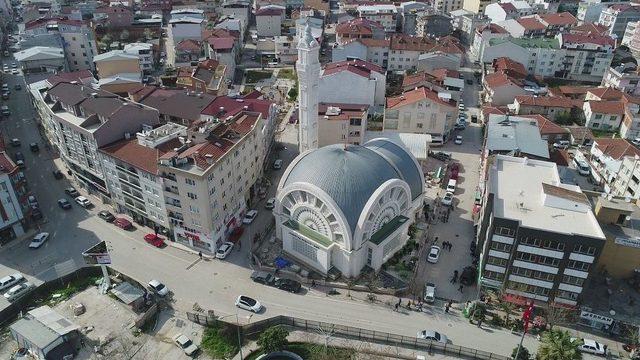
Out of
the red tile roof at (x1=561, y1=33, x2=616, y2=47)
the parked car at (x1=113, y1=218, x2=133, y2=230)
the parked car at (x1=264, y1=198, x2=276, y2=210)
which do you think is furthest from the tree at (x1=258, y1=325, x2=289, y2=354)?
the red tile roof at (x1=561, y1=33, x2=616, y2=47)

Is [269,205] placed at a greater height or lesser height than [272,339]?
lesser

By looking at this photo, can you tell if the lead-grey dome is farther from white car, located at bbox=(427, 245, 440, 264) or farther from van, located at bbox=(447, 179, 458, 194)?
van, located at bbox=(447, 179, 458, 194)

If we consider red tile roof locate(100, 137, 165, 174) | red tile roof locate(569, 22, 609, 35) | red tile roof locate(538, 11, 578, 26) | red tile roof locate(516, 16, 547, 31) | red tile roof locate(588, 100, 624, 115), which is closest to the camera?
red tile roof locate(100, 137, 165, 174)

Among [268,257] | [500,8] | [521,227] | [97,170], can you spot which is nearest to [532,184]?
[521,227]

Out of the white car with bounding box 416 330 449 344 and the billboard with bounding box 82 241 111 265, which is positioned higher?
the billboard with bounding box 82 241 111 265

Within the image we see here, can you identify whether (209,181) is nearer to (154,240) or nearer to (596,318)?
(154,240)

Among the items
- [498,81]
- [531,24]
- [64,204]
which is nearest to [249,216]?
[64,204]
